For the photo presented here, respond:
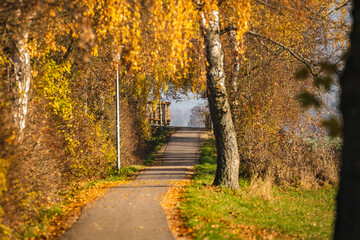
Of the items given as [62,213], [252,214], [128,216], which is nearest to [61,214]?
[62,213]

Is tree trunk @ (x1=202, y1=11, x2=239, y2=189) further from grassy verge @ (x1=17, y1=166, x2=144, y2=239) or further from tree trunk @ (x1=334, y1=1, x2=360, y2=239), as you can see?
tree trunk @ (x1=334, y1=1, x2=360, y2=239)

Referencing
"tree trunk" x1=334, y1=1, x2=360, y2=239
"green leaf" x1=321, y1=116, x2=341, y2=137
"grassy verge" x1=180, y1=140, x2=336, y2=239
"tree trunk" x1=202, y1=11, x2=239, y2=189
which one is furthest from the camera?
"tree trunk" x1=202, y1=11, x2=239, y2=189

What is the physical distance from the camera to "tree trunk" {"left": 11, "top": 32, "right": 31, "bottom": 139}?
9.06 meters

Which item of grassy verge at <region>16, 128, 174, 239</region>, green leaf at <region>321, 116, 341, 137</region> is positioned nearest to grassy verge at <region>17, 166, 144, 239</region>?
grassy verge at <region>16, 128, 174, 239</region>

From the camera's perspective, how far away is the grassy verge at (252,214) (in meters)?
7.78

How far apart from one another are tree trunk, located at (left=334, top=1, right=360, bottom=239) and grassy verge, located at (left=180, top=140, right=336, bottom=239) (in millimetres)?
3323

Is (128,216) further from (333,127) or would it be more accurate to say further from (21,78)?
(333,127)

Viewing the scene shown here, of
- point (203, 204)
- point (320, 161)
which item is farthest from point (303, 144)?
point (203, 204)

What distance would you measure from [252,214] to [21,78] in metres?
6.61

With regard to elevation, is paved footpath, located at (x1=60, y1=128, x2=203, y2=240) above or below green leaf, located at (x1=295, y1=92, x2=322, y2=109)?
below

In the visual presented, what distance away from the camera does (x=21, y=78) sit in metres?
9.45

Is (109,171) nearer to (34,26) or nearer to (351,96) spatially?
(34,26)

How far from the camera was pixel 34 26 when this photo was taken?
816 cm

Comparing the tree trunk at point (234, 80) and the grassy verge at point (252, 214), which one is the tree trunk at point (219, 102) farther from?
the tree trunk at point (234, 80)
